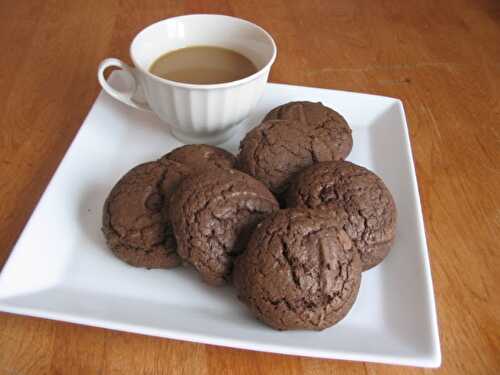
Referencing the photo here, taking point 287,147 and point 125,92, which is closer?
point 287,147

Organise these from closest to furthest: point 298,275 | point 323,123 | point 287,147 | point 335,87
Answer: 1. point 298,275
2. point 287,147
3. point 323,123
4. point 335,87

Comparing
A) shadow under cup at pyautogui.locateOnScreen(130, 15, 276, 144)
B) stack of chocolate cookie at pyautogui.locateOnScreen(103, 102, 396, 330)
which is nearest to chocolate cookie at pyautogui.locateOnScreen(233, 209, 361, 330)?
stack of chocolate cookie at pyautogui.locateOnScreen(103, 102, 396, 330)

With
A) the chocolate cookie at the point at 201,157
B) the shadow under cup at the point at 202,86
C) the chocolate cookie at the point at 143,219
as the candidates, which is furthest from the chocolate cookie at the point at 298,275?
the shadow under cup at the point at 202,86

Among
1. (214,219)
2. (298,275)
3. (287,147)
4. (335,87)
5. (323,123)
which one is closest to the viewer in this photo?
(298,275)

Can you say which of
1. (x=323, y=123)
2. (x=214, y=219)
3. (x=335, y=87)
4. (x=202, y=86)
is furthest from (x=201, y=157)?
(x=335, y=87)

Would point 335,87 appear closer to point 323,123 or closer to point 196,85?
point 323,123

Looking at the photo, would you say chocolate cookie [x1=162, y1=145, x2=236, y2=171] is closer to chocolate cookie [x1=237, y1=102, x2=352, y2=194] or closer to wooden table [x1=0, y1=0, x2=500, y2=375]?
chocolate cookie [x1=237, y1=102, x2=352, y2=194]

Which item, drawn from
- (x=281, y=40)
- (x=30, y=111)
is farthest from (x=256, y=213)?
(x=281, y=40)

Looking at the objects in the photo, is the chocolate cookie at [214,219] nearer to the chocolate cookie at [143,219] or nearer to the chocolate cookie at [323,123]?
the chocolate cookie at [143,219]
